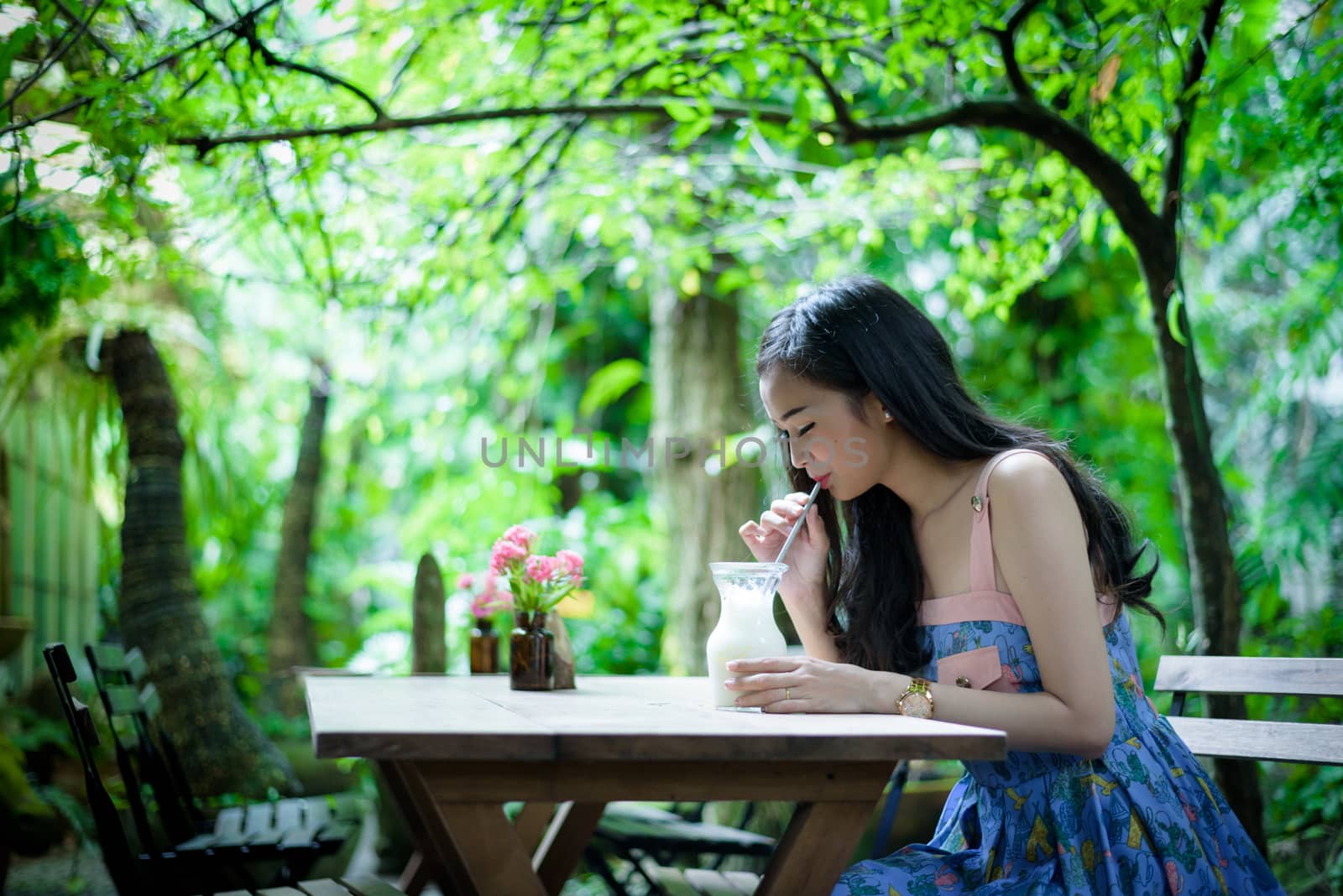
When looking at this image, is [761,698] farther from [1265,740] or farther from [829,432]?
[1265,740]

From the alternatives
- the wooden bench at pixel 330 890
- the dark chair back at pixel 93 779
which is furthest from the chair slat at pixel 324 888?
the dark chair back at pixel 93 779

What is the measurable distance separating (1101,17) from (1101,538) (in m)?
1.65

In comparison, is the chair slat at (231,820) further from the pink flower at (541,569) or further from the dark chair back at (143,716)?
the pink flower at (541,569)

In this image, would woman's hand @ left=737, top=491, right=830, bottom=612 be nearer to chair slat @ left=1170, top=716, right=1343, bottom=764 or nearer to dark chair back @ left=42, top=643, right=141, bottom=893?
chair slat @ left=1170, top=716, right=1343, bottom=764

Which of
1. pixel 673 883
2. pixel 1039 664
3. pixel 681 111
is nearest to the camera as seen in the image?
pixel 1039 664

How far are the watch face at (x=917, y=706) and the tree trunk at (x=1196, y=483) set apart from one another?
1.59 metres

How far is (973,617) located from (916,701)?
0.69ft

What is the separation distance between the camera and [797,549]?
6.82 ft

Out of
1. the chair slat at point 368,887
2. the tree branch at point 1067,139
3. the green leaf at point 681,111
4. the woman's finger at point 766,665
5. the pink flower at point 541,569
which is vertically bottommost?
the chair slat at point 368,887

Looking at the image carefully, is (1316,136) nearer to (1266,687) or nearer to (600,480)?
(1266,687)

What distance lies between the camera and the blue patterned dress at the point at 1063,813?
156 cm

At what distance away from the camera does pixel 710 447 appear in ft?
14.9

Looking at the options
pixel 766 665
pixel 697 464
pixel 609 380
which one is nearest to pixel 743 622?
pixel 766 665

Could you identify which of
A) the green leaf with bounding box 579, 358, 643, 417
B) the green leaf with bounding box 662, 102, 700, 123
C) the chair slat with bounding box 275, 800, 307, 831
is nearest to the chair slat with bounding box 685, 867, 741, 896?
the chair slat with bounding box 275, 800, 307, 831
